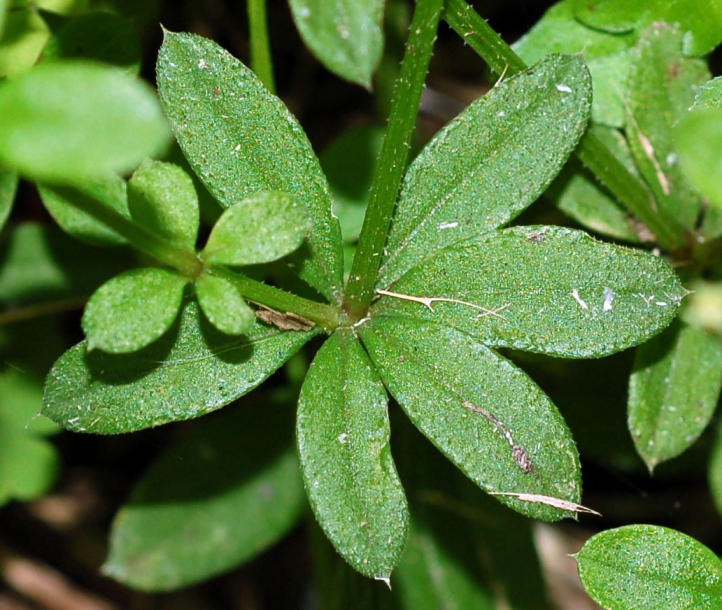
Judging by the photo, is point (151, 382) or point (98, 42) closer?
point (151, 382)

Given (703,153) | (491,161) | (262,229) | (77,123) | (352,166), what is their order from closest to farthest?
(77,123)
(703,153)
(262,229)
(491,161)
(352,166)

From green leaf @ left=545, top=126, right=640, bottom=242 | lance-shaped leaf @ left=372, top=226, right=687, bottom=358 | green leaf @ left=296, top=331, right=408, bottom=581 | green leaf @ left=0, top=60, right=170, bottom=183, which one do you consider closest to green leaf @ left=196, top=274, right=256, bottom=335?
green leaf @ left=296, top=331, right=408, bottom=581

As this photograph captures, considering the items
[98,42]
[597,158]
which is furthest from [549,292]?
[98,42]

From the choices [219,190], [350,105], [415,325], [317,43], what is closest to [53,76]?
[219,190]

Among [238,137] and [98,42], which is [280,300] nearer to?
[238,137]

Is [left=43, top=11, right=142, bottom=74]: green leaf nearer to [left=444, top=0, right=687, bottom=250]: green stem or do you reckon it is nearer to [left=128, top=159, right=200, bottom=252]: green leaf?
[left=128, top=159, right=200, bottom=252]: green leaf
